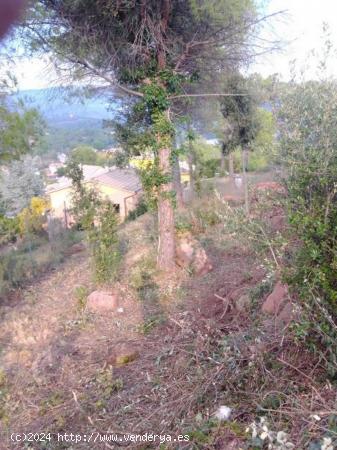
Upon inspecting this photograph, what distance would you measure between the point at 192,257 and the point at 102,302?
1892 mm

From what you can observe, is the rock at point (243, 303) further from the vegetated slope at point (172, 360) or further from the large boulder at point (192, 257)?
the large boulder at point (192, 257)

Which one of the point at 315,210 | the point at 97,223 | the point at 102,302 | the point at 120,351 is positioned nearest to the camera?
the point at 315,210

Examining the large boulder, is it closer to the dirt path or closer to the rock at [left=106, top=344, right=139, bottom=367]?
the dirt path

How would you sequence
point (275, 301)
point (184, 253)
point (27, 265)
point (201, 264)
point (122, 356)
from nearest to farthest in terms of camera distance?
1. point (275, 301)
2. point (122, 356)
3. point (201, 264)
4. point (184, 253)
5. point (27, 265)

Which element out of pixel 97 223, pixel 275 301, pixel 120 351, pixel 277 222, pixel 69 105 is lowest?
pixel 120 351

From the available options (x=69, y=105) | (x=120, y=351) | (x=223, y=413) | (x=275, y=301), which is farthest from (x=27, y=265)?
(x=223, y=413)

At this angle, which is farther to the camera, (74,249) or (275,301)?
(74,249)

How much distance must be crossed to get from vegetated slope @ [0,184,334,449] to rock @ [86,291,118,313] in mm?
134

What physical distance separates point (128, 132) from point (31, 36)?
2.30m

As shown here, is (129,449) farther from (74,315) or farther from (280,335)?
(74,315)

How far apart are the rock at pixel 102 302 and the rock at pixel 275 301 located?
2595mm

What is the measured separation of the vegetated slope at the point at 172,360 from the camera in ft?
9.46

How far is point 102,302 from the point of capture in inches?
249

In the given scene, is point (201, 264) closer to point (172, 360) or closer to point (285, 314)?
point (172, 360)
